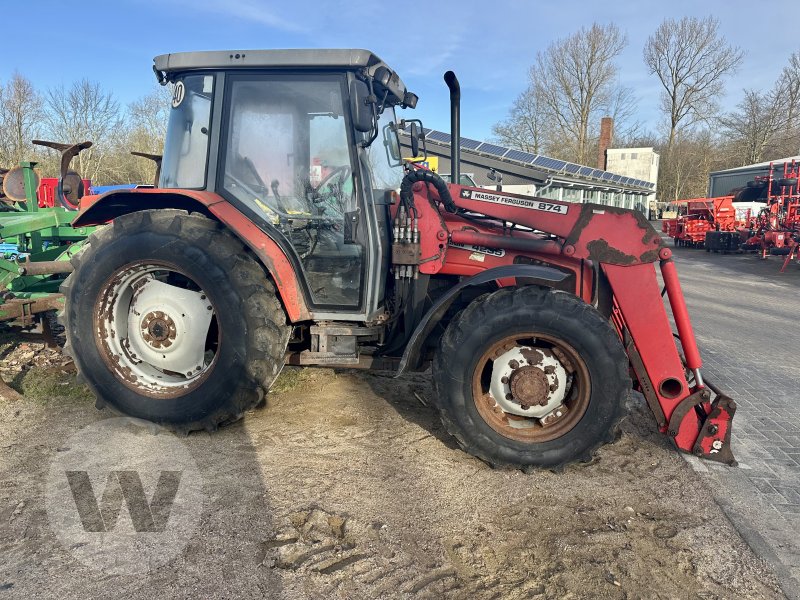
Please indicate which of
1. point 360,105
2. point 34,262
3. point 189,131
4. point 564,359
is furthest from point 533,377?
point 34,262

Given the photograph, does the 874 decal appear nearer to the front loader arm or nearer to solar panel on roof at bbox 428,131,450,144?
the front loader arm

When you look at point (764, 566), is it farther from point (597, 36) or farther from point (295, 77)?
A: point (597, 36)

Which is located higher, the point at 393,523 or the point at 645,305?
the point at 645,305

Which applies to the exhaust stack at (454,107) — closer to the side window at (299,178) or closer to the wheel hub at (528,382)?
the side window at (299,178)

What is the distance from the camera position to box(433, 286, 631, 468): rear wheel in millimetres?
3109

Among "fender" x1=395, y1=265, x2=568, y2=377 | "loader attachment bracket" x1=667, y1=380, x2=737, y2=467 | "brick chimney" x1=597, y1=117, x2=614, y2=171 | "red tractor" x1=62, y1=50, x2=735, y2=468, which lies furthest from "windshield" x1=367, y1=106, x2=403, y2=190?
"brick chimney" x1=597, y1=117, x2=614, y2=171

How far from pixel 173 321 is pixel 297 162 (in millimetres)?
1326

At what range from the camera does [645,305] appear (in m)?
3.34

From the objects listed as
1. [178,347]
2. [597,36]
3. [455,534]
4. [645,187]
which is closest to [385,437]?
[455,534]

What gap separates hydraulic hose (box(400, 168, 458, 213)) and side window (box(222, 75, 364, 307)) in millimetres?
328

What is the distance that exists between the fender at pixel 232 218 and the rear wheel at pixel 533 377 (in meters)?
1.03

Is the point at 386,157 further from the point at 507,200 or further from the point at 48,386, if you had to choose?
the point at 48,386

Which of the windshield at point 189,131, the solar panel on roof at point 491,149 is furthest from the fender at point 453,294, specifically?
the solar panel on roof at point 491,149

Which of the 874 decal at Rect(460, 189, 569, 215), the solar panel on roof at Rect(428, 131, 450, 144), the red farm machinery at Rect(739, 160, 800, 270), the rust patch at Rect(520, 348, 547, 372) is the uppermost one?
the solar panel on roof at Rect(428, 131, 450, 144)
